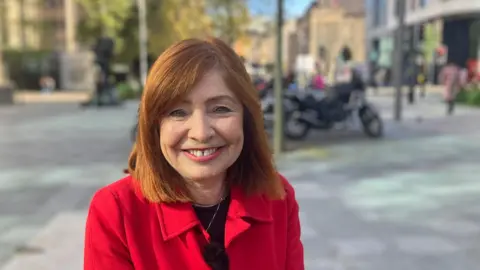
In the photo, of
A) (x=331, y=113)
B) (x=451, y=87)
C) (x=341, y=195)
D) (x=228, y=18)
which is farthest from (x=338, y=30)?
(x=341, y=195)

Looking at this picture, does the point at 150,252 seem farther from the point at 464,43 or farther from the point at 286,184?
the point at 464,43

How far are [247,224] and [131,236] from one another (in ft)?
1.04

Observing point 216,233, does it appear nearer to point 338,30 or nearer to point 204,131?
point 204,131

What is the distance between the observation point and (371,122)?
36.2 feet

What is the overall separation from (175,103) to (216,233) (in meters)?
0.39

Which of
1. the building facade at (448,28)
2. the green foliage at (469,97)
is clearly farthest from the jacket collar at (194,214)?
the building facade at (448,28)

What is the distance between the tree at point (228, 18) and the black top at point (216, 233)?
26410 millimetres

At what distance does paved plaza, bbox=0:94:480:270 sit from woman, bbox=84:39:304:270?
2.53 m

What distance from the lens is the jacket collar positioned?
1.52 metres

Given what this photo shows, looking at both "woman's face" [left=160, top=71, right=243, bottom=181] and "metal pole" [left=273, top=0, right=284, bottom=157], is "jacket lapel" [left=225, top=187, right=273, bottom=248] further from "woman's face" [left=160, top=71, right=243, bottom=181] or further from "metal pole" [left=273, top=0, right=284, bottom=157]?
"metal pole" [left=273, top=0, right=284, bottom=157]

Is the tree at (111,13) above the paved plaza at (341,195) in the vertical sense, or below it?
above

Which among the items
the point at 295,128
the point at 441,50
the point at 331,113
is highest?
the point at 441,50

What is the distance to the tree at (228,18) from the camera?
27.7 meters

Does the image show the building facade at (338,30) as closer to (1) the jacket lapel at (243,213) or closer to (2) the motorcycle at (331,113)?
(2) the motorcycle at (331,113)
